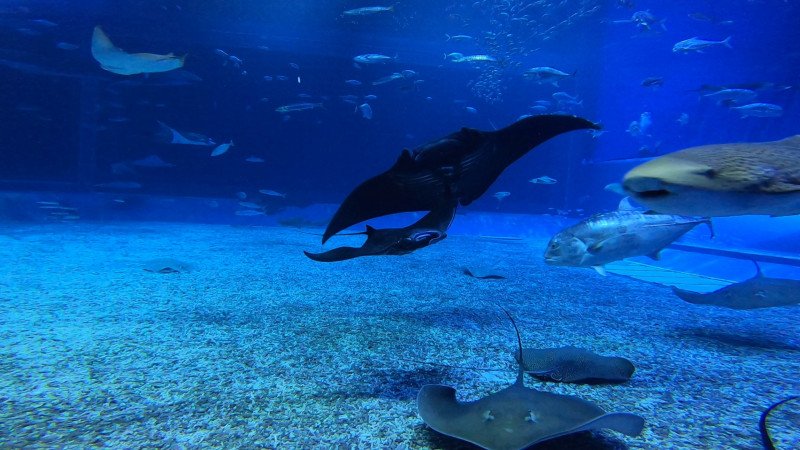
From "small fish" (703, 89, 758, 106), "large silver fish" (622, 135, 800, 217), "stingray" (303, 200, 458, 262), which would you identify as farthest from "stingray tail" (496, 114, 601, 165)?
"small fish" (703, 89, 758, 106)

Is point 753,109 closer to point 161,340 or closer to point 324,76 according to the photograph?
point 161,340

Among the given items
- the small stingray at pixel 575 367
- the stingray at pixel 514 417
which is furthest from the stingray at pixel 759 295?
the stingray at pixel 514 417

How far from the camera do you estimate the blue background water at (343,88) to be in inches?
493

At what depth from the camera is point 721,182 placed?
1.42 m

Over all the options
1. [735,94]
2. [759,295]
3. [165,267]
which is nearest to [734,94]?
[735,94]

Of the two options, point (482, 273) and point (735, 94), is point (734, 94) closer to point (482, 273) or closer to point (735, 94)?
point (735, 94)

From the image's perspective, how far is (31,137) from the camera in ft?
42.2

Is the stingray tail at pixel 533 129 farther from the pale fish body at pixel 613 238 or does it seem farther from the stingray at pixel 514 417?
the pale fish body at pixel 613 238

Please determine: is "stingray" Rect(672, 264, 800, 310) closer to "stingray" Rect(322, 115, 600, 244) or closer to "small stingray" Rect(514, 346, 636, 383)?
"small stingray" Rect(514, 346, 636, 383)

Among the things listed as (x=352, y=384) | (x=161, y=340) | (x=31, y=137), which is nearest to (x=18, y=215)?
(x=31, y=137)

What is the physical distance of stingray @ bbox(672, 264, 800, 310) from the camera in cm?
299

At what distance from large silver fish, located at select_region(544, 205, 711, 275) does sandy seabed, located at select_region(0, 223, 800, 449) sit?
Answer: 0.57 m

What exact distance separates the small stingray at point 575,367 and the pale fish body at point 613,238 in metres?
1.67

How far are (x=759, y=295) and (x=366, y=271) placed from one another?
427 cm
